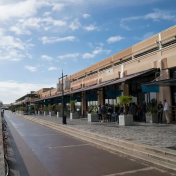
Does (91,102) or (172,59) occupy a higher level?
(172,59)

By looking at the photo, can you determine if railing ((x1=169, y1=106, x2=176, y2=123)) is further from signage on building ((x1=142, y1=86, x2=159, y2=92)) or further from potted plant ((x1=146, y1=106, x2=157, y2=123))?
signage on building ((x1=142, y1=86, x2=159, y2=92))

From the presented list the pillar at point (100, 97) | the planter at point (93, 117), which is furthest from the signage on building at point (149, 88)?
the pillar at point (100, 97)

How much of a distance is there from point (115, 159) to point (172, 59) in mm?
11272

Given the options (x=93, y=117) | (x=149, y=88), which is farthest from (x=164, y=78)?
(x=93, y=117)

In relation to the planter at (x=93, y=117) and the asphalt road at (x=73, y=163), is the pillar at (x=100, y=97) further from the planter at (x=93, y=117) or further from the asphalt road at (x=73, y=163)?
the asphalt road at (x=73, y=163)

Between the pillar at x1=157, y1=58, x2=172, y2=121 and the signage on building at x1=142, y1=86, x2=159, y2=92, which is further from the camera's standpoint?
the pillar at x1=157, y1=58, x2=172, y2=121

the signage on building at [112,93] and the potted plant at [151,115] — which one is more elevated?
the signage on building at [112,93]

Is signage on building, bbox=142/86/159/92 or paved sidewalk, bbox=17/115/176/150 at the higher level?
signage on building, bbox=142/86/159/92

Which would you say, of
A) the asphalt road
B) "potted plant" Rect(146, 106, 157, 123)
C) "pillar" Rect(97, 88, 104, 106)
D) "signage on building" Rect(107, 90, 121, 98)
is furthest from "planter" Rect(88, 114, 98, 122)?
the asphalt road

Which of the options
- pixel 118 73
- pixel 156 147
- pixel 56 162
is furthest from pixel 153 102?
pixel 56 162

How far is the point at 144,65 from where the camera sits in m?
19.1

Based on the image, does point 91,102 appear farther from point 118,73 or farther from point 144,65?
point 144,65

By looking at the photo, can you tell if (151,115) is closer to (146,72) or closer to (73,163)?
(146,72)

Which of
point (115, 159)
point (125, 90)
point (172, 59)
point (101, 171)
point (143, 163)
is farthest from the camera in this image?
point (125, 90)
